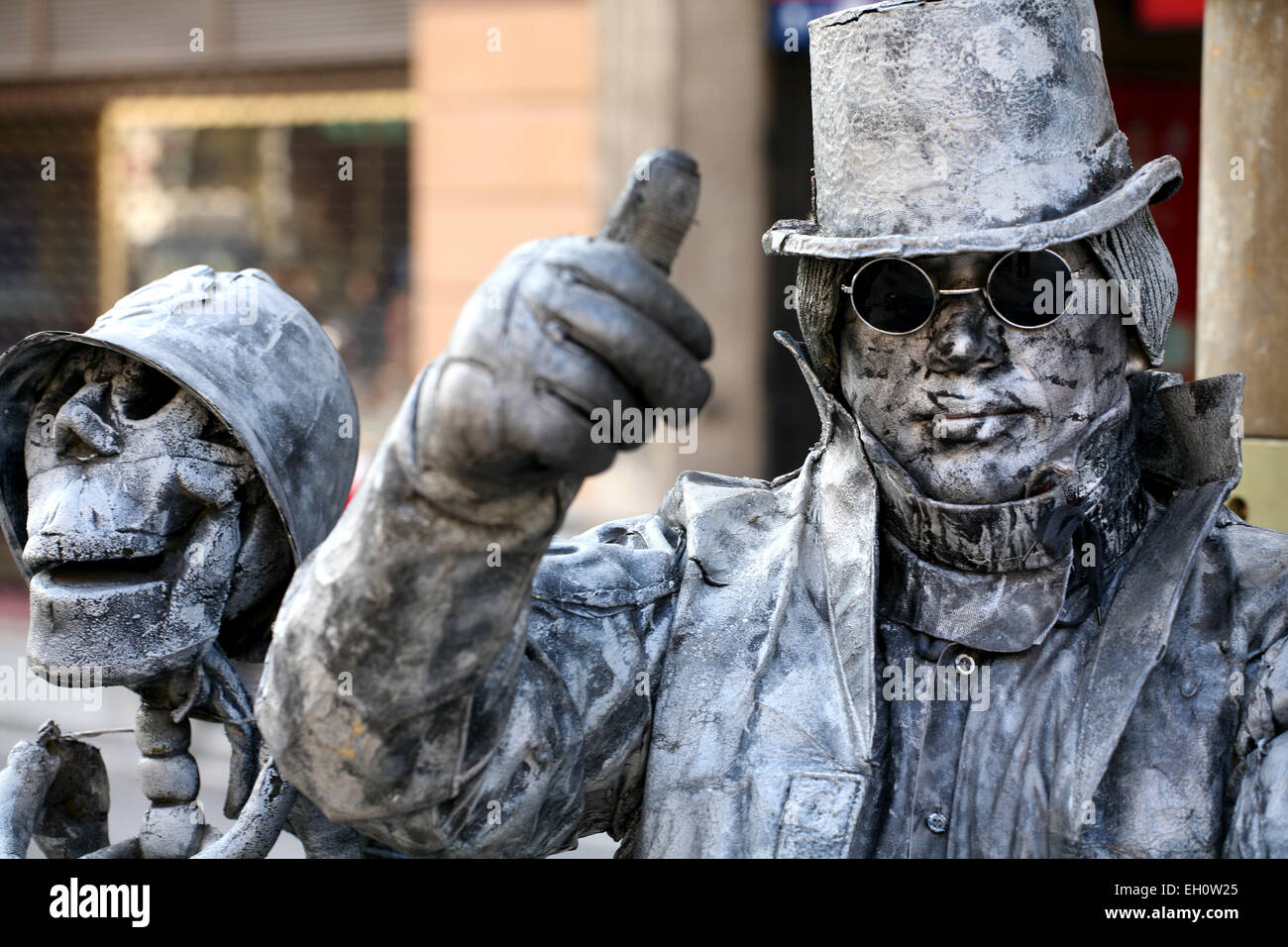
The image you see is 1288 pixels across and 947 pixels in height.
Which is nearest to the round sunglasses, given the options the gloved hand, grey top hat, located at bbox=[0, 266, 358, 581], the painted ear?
the gloved hand

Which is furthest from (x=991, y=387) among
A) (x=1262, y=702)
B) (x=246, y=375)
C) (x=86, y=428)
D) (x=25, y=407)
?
(x=25, y=407)

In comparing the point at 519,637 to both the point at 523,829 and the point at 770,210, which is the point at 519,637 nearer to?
the point at 523,829

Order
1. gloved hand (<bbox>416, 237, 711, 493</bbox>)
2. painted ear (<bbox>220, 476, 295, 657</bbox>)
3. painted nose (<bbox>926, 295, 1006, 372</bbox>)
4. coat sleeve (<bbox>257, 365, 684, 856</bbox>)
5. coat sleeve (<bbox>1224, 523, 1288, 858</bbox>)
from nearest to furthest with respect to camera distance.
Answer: gloved hand (<bbox>416, 237, 711, 493</bbox>) < coat sleeve (<bbox>257, 365, 684, 856</bbox>) < coat sleeve (<bbox>1224, 523, 1288, 858</bbox>) < painted nose (<bbox>926, 295, 1006, 372</bbox>) < painted ear (<bbox>220, 476, 295, 657</bbox>)

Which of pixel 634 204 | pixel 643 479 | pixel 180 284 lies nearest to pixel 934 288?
pixel 634 204

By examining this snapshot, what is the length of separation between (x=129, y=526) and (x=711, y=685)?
2.98 feet

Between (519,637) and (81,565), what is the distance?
0.77m

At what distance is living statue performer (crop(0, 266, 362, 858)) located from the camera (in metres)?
2.32

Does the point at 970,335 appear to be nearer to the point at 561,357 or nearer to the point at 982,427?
the point at 982,427

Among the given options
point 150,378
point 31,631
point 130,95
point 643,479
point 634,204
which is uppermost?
point 130,95

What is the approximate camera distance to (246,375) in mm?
2373

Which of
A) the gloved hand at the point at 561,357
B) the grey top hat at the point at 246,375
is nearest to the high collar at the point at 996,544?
the gloved hand at the point at 561,357

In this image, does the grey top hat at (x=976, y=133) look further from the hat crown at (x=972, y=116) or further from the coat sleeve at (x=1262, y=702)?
the coat sleeve at (x=1262, y=702)

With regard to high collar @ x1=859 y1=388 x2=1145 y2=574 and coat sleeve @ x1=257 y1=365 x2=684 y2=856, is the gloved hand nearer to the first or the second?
coat sleeve @ x1=257 y1=365 x2=684 y2=856

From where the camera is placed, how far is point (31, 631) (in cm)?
236
